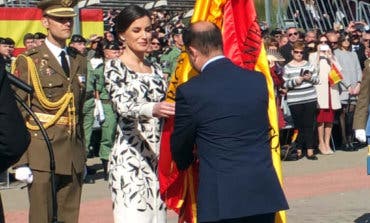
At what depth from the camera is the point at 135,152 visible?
629 cm

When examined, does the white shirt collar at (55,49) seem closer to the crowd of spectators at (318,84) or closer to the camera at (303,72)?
the crowd of spectators at (318,84)

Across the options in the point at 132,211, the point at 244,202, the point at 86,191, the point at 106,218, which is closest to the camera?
the point at 244,202

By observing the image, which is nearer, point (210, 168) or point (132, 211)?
point (210, 168)

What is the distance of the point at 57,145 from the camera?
6883mm

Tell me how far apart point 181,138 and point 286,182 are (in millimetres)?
7902

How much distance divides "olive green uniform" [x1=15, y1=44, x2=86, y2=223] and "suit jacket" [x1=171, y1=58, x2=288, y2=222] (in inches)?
73.2

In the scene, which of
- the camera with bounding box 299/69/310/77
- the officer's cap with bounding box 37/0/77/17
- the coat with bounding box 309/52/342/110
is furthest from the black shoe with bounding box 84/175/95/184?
the officer's cap with bounding box 37/0/77/17

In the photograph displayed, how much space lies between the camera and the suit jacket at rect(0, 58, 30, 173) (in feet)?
12.2

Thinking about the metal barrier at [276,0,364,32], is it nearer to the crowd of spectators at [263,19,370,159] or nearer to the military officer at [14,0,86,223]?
the crowd of spectators at [263,19,370,159]

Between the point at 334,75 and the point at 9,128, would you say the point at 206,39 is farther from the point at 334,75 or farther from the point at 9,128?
the point at 334,75

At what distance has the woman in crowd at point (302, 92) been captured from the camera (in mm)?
14969

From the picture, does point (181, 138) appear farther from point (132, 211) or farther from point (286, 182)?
point (286, 182)

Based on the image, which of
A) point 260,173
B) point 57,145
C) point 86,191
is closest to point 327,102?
point 86,191

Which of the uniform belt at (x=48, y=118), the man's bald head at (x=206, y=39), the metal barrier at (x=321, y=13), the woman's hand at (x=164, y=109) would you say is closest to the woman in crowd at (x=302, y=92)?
the metal barrier at (x=321, y=13)
